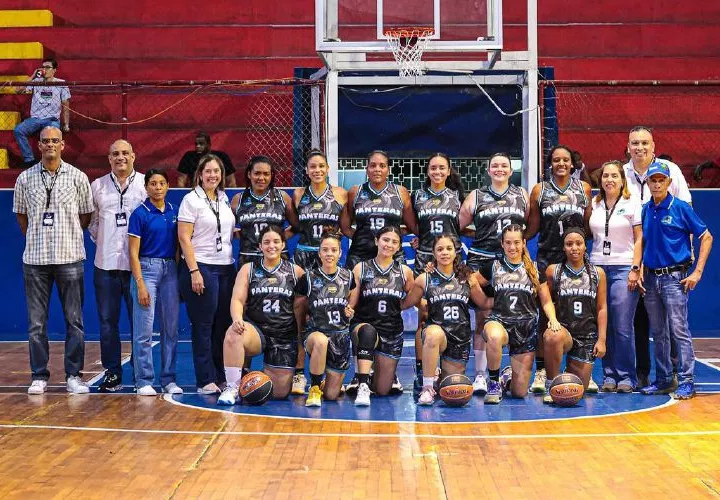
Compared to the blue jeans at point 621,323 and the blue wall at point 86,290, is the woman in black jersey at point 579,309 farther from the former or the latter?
the blue wall at point 86,290

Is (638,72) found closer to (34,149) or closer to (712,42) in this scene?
(712,42)

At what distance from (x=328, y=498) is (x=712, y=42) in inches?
473

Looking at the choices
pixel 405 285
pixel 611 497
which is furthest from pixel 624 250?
pixel 611 497

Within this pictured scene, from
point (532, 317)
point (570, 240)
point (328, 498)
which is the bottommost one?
point (328, 498)

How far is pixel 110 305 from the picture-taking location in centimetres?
866

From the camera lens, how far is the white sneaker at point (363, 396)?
7.99 meters

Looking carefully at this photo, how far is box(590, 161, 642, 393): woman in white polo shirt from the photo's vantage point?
8.47 m

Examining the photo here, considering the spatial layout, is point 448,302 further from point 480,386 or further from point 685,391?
point 685,391

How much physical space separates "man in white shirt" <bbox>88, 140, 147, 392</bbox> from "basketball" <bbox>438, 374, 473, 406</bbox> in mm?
2613

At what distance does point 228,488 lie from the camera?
573 cm

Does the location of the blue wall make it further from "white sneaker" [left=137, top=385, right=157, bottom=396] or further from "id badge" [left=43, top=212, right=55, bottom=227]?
"white sneaker" [left=137, top=385, right=157, bottom=396]

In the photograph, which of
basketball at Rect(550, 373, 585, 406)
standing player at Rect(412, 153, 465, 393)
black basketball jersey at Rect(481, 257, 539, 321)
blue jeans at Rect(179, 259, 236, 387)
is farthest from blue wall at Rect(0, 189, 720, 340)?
basketball at Rect(550, 373, 585, 406)

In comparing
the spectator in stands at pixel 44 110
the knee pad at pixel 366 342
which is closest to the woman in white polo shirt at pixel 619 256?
the knee pad at pixel 366 342

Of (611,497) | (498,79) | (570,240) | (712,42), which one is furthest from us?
(712,42)
